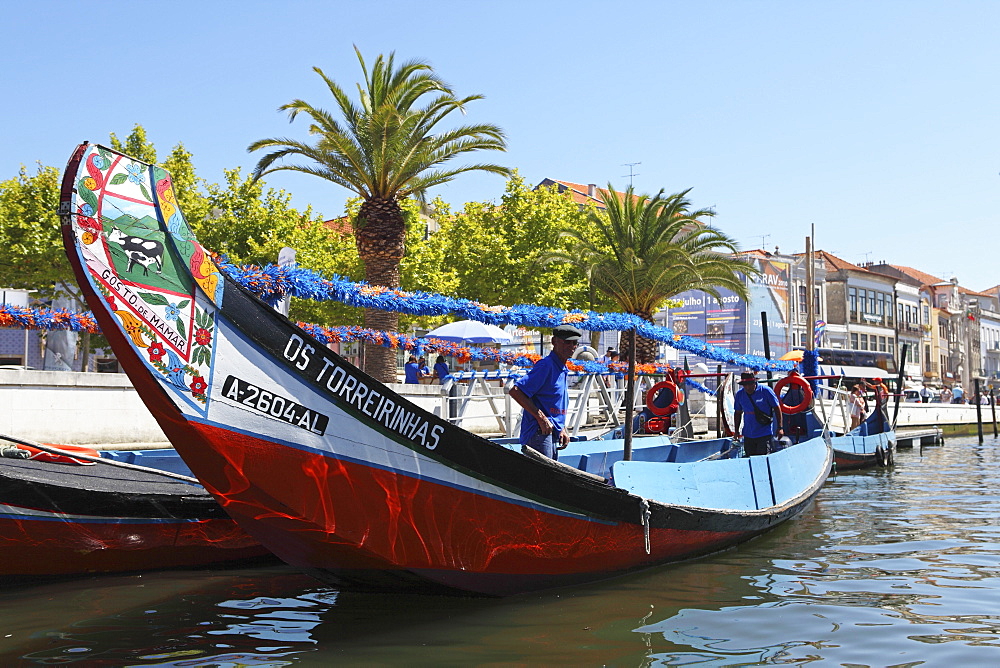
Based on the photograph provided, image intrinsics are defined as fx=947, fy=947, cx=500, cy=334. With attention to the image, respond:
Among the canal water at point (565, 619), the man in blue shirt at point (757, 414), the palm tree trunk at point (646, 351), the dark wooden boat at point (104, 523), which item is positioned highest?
the palm tree trunk at point (646, 351)

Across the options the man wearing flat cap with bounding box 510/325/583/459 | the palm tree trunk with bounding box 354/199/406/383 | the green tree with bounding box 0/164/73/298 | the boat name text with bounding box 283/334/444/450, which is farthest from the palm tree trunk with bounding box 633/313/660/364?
the boat name text with bounding box 283/334/444/450

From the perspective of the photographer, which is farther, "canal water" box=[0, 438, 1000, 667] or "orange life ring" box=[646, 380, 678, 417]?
"orange life ring" box=[646, 380, 678, 417]

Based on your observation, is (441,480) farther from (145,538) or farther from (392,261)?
(392,261)

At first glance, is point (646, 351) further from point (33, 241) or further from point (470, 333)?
point (33, 241)

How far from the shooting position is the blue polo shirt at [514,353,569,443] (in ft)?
24.8

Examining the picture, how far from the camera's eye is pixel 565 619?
6.79 metres

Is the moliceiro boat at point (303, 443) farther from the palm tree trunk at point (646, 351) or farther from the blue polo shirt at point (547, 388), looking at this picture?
the palm tree trunk at point (646, 351)

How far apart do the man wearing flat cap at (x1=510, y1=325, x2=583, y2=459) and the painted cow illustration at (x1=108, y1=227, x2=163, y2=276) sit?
2.87 meters

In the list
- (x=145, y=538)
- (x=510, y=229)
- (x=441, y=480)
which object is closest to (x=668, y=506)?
(x=441, y=480)

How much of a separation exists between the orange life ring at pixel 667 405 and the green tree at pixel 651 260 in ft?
32.2

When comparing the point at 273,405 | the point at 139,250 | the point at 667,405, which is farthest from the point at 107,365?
the point at 139,250

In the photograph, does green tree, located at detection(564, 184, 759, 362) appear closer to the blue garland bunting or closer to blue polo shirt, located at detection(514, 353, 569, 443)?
the blue garland bunting

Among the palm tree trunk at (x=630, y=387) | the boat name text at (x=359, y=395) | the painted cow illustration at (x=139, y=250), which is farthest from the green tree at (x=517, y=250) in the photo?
the painted cow illustration at (x=139, y=250)

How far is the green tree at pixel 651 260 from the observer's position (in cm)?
2667
